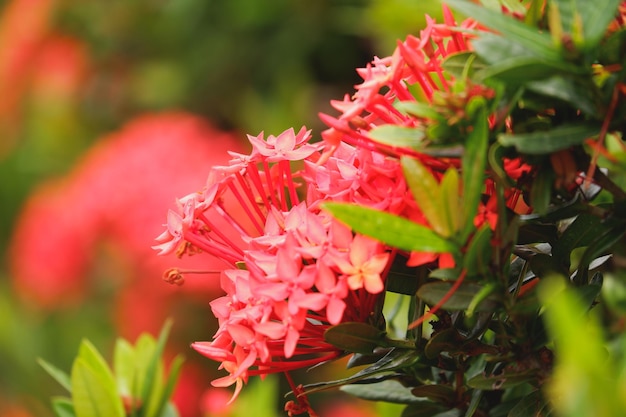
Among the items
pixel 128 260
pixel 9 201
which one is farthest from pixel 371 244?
pixel 9 201

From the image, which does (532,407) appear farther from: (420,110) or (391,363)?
(420,110)

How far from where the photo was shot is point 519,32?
515mm

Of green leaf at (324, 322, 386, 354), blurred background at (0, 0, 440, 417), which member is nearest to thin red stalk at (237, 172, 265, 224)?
green leaf at (324, 322, 386, 354)

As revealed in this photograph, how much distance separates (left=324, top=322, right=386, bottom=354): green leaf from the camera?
60 cm

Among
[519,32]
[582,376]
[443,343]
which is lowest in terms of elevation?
[443,343]

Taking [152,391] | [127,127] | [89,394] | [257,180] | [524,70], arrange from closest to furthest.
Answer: [524,70]
[257,180]
[89,394]
[152,391]
[127,127]

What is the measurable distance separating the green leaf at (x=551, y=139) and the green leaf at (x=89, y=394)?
0.50 meters

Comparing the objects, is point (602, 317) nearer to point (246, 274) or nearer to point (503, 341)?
point (503, 341)

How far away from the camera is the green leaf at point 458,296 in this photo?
56 centimetres

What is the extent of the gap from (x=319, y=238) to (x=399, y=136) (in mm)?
91

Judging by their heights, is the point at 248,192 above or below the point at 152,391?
above

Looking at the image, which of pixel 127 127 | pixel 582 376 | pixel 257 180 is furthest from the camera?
pixel 127 127

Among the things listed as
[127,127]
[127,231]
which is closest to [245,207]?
[127,231]

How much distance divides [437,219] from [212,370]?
1.66m
